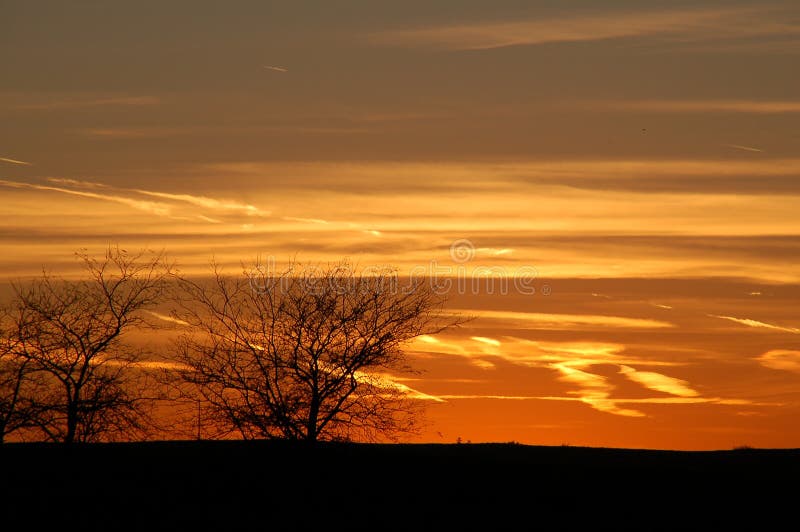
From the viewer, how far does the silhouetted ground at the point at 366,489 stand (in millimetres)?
22719

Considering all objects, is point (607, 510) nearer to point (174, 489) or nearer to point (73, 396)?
point (174, 489)

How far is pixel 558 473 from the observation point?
26938mm

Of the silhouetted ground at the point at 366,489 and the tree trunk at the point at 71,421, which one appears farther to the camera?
the tree trunk at the point at 71,421

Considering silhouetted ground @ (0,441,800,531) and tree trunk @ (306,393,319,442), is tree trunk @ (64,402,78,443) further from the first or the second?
tree trunk @ (306,393,319,442)

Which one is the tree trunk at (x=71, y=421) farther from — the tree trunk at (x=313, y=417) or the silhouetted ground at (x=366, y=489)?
the tree trunk at (x=313, y=417)

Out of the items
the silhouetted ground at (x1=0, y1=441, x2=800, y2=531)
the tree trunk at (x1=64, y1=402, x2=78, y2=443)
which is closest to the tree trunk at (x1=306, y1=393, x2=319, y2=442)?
the silhouetted ground at (x1=0, y1=441, x2=800, y2=531)

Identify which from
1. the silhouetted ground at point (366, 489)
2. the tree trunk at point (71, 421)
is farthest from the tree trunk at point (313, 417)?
the tree trunk at point (71, 421)

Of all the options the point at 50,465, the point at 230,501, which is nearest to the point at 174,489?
the point at 230,501

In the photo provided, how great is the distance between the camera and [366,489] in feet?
81.4

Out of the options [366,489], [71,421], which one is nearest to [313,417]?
[71,421]

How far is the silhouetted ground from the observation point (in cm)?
2272

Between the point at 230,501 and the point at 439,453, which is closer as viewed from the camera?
the point at 230,501

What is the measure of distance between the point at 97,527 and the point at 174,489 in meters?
2.60

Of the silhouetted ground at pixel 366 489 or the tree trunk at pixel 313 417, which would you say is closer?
the silhouetted ground at pixel 366 489
